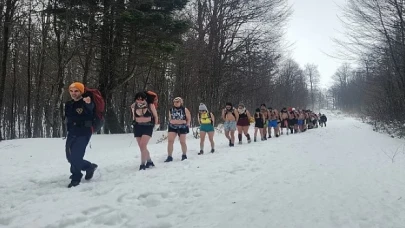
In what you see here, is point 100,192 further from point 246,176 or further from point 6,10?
point 6,10

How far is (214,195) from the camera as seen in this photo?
177 inches

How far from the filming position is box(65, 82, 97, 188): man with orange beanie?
5.61 meters

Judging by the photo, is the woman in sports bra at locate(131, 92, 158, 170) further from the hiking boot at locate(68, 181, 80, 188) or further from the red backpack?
the hiking boot at locate(68, 181, 80, 188)

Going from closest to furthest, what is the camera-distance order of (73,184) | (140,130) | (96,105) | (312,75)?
(73,184)
(96,105)
(140,130)
(312,75)

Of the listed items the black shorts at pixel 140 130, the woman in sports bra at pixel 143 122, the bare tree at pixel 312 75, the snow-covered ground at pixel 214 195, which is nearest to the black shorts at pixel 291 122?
the snow-covered ground at pixel 214 195

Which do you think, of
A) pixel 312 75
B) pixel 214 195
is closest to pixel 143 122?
pixel 214 195

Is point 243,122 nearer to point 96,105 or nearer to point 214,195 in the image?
point 96,105

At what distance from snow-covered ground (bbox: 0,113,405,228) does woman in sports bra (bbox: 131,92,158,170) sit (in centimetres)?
43

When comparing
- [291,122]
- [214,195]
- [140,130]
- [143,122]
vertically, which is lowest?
[214,195]

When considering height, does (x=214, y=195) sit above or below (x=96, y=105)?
below

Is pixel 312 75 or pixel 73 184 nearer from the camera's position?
pixel 73 184

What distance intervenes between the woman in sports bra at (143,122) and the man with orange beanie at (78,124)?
135cm

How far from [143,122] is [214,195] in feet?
10.0

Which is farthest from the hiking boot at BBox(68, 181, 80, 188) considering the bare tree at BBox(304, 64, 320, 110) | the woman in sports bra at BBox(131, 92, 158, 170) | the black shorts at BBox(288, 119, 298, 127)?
the bare tree at BBox(304, 64, 320, 110)
